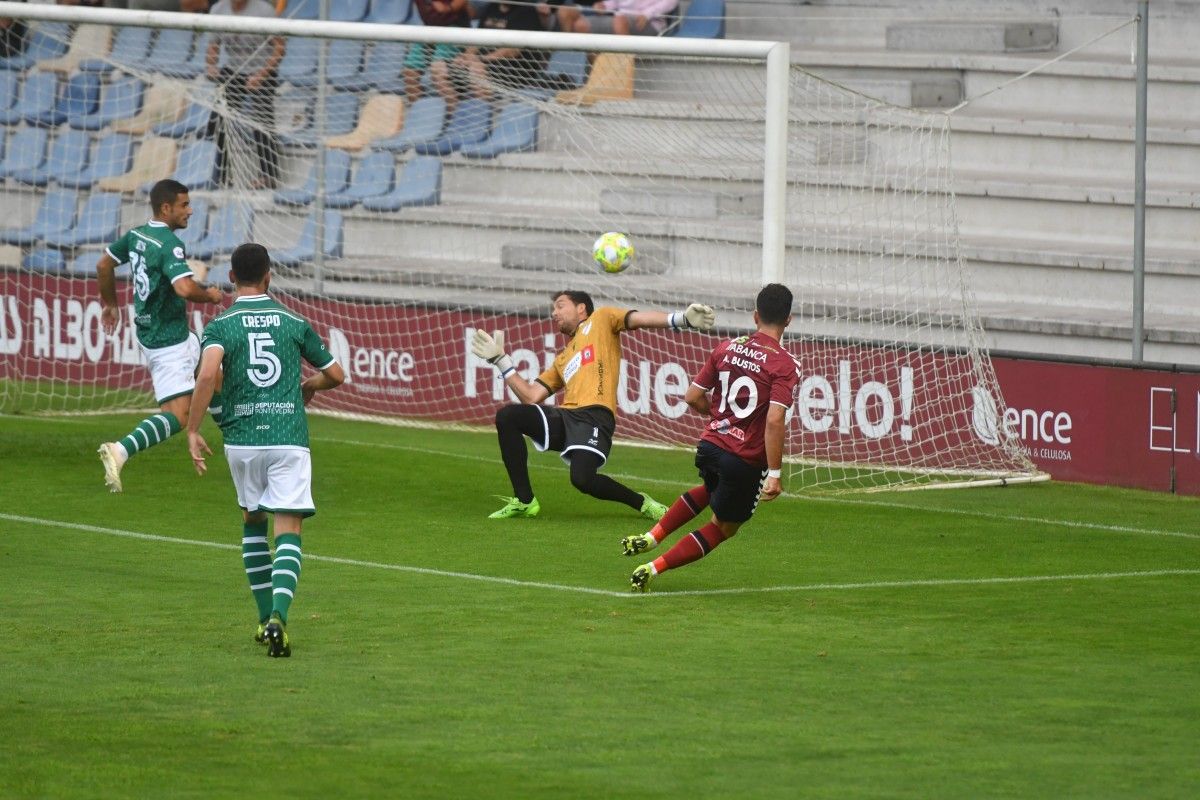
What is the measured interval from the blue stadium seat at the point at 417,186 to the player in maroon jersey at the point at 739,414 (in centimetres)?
983

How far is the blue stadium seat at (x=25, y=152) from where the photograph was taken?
2014 centimetres

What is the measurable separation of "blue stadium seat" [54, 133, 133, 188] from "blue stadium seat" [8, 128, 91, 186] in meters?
0.05

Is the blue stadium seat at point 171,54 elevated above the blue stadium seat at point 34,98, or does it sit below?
above

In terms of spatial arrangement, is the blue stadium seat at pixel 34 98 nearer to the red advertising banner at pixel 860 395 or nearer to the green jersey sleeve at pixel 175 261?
the red advertising banner at pixel 860 395

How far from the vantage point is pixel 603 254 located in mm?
12586

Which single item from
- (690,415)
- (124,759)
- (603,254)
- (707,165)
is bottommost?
(124,759)

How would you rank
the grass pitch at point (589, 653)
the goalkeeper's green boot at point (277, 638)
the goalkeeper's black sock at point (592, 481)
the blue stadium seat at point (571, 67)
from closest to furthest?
the grass pitch at point (589, 653), the goalkeeper's green boot at point (277, 638), the goalkeeper's black sock at point (592, 481), the blue stadium seat at point (571, 67)

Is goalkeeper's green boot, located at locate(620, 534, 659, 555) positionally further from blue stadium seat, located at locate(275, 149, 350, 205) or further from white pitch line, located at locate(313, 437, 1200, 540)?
blue stadium seat, located at locate(275, 149, 350, 205)

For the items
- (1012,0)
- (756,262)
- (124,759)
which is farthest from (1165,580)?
(1012,0)

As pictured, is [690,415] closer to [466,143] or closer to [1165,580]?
[466,143]

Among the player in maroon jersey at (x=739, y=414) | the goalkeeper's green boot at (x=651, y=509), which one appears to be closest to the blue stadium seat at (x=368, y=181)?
the goalkeeper's green boot at (x=651, y=509)

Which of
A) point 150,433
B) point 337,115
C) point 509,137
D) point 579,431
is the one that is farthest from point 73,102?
point 579,431

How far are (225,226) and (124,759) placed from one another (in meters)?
13.3

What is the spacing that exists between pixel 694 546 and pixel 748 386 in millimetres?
826
